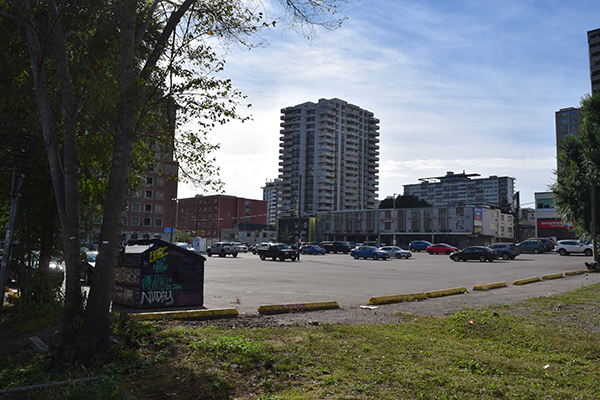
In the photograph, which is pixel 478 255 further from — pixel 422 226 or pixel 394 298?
pixel 422 226

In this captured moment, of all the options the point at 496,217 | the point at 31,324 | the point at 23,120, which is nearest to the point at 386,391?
the point at 31,324

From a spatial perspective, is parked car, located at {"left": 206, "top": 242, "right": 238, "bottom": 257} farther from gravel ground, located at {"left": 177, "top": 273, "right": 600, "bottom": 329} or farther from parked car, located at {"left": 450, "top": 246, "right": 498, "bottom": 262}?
gravel ground, located at {"left": 177, "top": 273, "right": 600, "bottom": 329}

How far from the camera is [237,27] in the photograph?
8156 millimetres

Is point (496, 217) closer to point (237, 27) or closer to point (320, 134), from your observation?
point (320, 134)

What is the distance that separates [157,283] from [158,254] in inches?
26.0

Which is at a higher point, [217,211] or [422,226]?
[217,211]

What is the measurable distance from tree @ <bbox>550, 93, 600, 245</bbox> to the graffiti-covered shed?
89.8 feet

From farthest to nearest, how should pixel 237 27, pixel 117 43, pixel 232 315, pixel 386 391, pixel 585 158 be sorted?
pixel 585 158 → pixel 232 315 → pixel 237 27 → pixel 117 43 → pixel 386 391

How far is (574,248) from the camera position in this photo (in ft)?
150

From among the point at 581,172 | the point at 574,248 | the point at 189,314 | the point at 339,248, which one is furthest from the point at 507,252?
the point at 189,314

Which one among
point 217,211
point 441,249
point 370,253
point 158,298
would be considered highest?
point 217,211

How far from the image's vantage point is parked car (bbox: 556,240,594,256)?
45.4 meters

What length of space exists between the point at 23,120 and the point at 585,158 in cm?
3176

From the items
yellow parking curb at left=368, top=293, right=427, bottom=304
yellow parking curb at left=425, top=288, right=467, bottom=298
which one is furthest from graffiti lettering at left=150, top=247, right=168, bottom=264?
yellow parking curb at left=425, top=288, right=467, bottom=298
